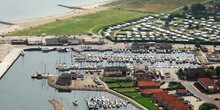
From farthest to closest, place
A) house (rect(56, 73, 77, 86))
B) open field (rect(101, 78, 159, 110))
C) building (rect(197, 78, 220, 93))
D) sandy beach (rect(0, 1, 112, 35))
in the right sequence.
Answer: sandy beach (rect(0, 1, 112, 35)), house (rect(56, 73, 77, 86)), building (rect(197, 78, 220, 93)), open field (rect(101, 78, 159, 110))

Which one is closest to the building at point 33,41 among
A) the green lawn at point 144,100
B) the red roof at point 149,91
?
the green lawn at point 144,100

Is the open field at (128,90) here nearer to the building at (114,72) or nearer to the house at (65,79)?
the building at (114,72)

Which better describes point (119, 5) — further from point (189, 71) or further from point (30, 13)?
point (189, 71)

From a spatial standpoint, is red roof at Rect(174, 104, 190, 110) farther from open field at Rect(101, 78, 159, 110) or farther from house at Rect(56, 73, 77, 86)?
house at Rect(56, 73, 77, 86)

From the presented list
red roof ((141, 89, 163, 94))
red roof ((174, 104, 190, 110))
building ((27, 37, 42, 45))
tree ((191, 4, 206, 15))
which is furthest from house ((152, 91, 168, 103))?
tree ((191, 4, 206, 15))

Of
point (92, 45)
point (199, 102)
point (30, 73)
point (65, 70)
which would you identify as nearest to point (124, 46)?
point (92, 45)
